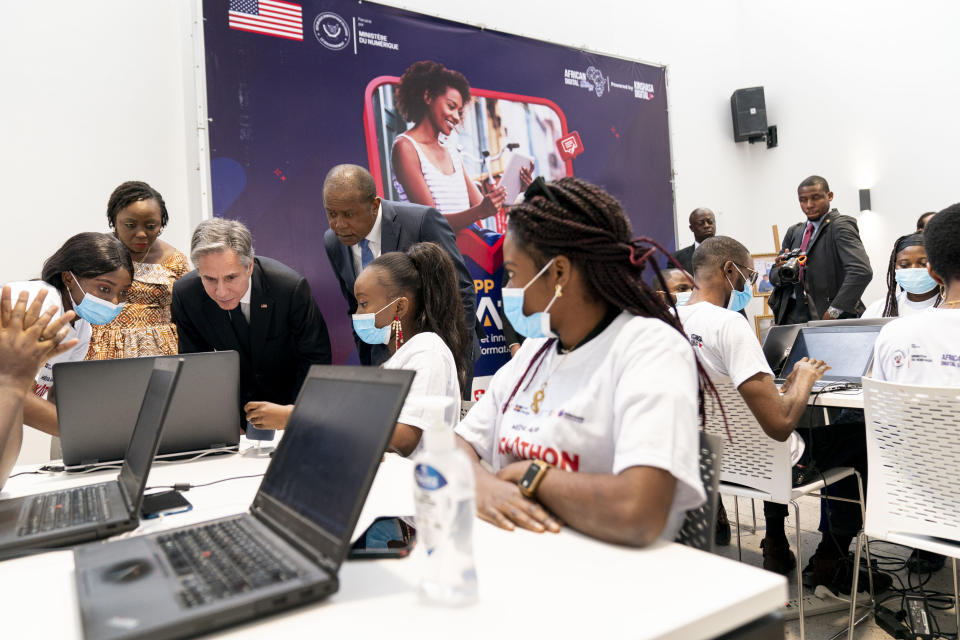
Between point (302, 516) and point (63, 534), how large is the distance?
19.5 inches

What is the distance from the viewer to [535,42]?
4.75m

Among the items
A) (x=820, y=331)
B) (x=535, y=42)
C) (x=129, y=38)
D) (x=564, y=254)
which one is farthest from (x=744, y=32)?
(x=564, y=254)

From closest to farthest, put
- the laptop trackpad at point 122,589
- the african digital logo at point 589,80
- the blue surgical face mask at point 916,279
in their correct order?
the laptop trackpad at point 122,589, the blue surgical face mask at point 916,279, the african digital logo at point 589,80

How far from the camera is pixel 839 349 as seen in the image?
2.55m

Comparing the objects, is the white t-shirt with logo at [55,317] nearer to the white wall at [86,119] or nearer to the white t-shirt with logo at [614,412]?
the white wall at [86,119]

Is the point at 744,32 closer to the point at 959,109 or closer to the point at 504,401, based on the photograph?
the point at 959,109

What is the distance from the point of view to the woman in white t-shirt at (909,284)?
2859mm

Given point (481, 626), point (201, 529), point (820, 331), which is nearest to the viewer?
point (481, 626)

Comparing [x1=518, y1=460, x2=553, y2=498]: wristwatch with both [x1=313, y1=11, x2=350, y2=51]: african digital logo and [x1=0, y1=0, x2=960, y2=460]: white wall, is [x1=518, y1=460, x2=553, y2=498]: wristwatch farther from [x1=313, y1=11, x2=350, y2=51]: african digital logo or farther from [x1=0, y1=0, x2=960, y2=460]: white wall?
[x1=313, y1=11, x2=350, y2=51]: african digital logo

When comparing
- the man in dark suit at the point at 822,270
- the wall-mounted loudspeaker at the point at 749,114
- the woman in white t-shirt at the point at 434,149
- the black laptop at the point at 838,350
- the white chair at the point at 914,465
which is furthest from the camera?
the wall-mounted loudspeaker at the point at 749,114

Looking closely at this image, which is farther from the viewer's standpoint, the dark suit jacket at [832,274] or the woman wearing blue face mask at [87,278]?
the dark suit jacket at [832,274]

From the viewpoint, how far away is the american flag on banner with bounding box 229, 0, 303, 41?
3453 millimetres

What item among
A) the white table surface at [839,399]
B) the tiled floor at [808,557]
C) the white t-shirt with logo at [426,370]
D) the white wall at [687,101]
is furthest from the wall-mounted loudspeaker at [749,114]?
the white t-shirt with logo at [426,370]

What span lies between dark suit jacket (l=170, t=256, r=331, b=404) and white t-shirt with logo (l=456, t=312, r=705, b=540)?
4.92 feet
